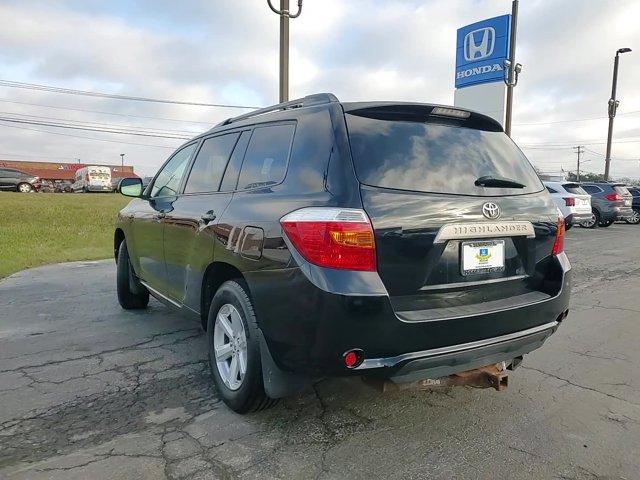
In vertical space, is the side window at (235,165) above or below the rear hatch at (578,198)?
above

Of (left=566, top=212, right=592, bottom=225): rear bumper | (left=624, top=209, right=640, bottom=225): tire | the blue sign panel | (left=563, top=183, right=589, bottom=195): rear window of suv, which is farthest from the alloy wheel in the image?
(left=624, top=209, right=640, bottom=225): tire

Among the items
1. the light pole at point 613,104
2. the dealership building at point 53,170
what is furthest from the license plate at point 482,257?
the dealership building at point 53,170

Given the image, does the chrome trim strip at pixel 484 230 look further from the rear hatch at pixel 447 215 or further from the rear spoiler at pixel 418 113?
the rear spoiler at pixel 418 113

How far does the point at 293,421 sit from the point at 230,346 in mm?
601

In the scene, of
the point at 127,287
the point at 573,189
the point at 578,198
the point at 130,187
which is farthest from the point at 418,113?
the point at 573,189

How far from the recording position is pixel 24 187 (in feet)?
119

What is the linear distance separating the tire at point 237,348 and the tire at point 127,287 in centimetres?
237

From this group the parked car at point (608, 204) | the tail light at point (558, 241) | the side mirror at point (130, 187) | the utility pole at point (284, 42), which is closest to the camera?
the tail light at point (558, 241)

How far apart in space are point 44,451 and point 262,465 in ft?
3.86

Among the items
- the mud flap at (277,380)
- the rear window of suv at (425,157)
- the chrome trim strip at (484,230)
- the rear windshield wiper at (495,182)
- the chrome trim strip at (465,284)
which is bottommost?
the mud flap at (277,380)

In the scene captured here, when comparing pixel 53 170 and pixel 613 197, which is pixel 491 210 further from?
pixel 53 170

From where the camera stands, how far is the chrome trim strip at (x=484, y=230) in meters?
2.59

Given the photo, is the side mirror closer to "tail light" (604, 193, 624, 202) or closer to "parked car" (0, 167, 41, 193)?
"tail light" (604, 193, 624, 202)

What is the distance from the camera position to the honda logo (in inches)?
635
